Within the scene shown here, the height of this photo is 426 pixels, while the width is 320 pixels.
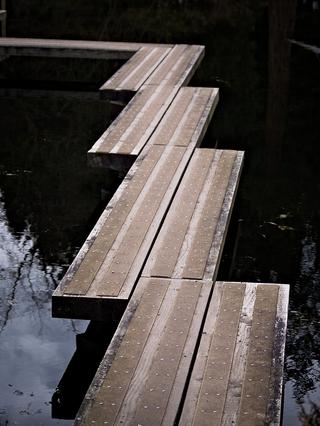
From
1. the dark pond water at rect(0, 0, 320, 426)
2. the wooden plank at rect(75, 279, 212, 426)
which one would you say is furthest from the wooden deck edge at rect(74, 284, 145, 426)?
the dark pond water at rect(0, 0, 320, 426)

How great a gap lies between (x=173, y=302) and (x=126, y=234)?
0.74 metres

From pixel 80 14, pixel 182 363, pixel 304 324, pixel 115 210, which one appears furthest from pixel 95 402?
pixel 80 14

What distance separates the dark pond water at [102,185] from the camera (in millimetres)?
3580

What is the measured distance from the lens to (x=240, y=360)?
123 inches

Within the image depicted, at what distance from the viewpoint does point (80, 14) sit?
39.4ft

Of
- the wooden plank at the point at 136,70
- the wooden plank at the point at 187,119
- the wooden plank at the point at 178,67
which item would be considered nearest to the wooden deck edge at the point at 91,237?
the wooden plank at the point at 187,119

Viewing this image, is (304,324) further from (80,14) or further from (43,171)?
(80,14)

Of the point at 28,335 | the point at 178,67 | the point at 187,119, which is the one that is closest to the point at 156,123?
the point at 187,119

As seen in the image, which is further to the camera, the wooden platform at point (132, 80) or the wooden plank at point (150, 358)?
the wooden platform at point (132, 80)

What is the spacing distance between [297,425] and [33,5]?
996 cm

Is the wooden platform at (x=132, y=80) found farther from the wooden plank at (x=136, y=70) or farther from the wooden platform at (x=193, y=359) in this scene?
the wooden platform at (x=193, y=359)

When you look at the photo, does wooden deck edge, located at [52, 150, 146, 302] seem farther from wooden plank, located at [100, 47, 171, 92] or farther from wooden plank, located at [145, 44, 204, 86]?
wooden plank, located at [145, 44, 204, 86]

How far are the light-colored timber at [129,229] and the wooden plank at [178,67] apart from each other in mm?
1344

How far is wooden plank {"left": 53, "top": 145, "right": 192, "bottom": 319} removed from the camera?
3.60 meters
